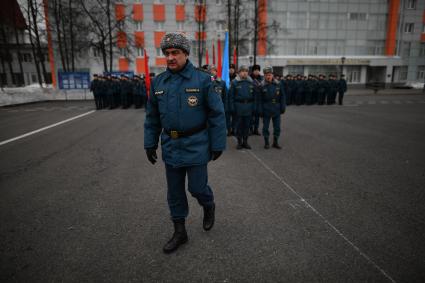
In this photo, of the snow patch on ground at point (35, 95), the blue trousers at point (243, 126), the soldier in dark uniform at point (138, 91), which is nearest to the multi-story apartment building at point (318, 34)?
the snow patch on ground at point (35, 95)

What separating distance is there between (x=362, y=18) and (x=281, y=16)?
13359mm

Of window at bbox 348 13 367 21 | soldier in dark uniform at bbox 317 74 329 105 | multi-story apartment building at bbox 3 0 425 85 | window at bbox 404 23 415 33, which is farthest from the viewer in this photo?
window at bbox 404 23 415 33

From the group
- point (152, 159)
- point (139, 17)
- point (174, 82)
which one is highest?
point (139, 17)

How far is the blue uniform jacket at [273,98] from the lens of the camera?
22.3 feet

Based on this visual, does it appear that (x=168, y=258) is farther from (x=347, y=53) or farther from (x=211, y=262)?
(x=347, y=53)

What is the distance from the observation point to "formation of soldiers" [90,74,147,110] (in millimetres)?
16453

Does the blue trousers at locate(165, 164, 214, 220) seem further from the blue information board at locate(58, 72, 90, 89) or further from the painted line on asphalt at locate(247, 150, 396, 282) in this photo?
the blue information board at locate(58, 72, 90, 89)

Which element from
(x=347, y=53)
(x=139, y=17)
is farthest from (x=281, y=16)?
(x=139, y=17)

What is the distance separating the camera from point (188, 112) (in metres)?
2.56

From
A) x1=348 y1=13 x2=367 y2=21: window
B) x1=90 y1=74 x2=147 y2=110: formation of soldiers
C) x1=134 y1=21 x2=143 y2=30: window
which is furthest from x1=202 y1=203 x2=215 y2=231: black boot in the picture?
x1=348 y1=13 x2=367 y2=21: window

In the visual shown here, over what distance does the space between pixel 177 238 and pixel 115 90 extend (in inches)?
627

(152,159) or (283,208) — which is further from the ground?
(152,159)

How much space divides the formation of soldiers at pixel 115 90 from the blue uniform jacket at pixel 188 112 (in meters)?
14.5

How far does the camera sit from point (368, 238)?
2816 mm
